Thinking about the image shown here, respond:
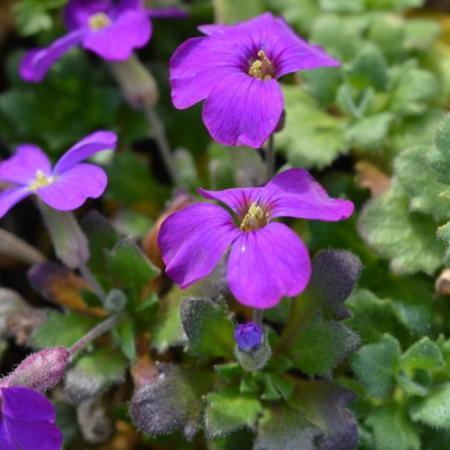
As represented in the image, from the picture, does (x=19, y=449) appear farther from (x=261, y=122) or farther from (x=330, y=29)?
(x=330, y=29)

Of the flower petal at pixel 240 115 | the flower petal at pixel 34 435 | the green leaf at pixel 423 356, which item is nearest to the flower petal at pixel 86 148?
the flower petal at pixel 240 115

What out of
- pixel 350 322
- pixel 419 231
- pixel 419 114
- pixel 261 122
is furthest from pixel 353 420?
pixel 419 114

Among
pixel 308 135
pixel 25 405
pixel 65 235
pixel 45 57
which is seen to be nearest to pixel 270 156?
pixel 308 135

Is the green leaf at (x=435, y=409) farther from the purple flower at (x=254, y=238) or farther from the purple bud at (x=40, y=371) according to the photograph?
the purple bud at (x=40, y=371)

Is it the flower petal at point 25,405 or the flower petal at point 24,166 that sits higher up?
the flower petal at point 24,166

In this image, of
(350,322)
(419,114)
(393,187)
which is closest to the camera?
(350,322)

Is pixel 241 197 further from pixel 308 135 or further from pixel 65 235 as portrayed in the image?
pixel 308 135
